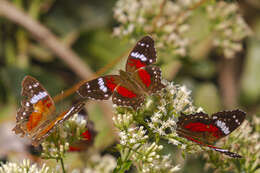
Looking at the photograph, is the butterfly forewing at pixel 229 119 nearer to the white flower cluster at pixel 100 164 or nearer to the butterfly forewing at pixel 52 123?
the butterfly forewing at pixel 52 123

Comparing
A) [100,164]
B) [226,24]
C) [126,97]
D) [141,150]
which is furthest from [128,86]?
[226,24]

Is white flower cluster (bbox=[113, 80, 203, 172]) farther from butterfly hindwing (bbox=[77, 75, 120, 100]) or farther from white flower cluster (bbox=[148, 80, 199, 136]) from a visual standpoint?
butterfly hindwing (bbox=[77, 75, 120, 100])

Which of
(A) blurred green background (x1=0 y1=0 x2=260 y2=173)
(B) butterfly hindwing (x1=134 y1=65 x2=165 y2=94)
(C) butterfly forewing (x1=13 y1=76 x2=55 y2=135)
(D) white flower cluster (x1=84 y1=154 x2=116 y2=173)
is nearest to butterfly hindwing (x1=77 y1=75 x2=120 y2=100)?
(B) butterfly hindwing (x1=134 y1=65 x2=165 y2=94)

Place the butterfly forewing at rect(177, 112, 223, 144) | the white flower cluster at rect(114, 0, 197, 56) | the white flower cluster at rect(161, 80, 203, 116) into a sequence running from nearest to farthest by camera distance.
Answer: the butterfly forewing at rect(177, 112, 223, 144)
the white flower cluster at rect(161, 80, 203, 116)
the white flower cluster at rect(114, 0, 197, 56)

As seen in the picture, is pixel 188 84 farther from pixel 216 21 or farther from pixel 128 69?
pixel 128 69

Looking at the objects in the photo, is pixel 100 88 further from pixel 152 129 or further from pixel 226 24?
pixel 226 24

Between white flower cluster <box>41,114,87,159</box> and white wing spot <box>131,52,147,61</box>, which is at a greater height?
white wing spot <box>131,52,147,61</box>

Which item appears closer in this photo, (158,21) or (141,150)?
(141,150)
